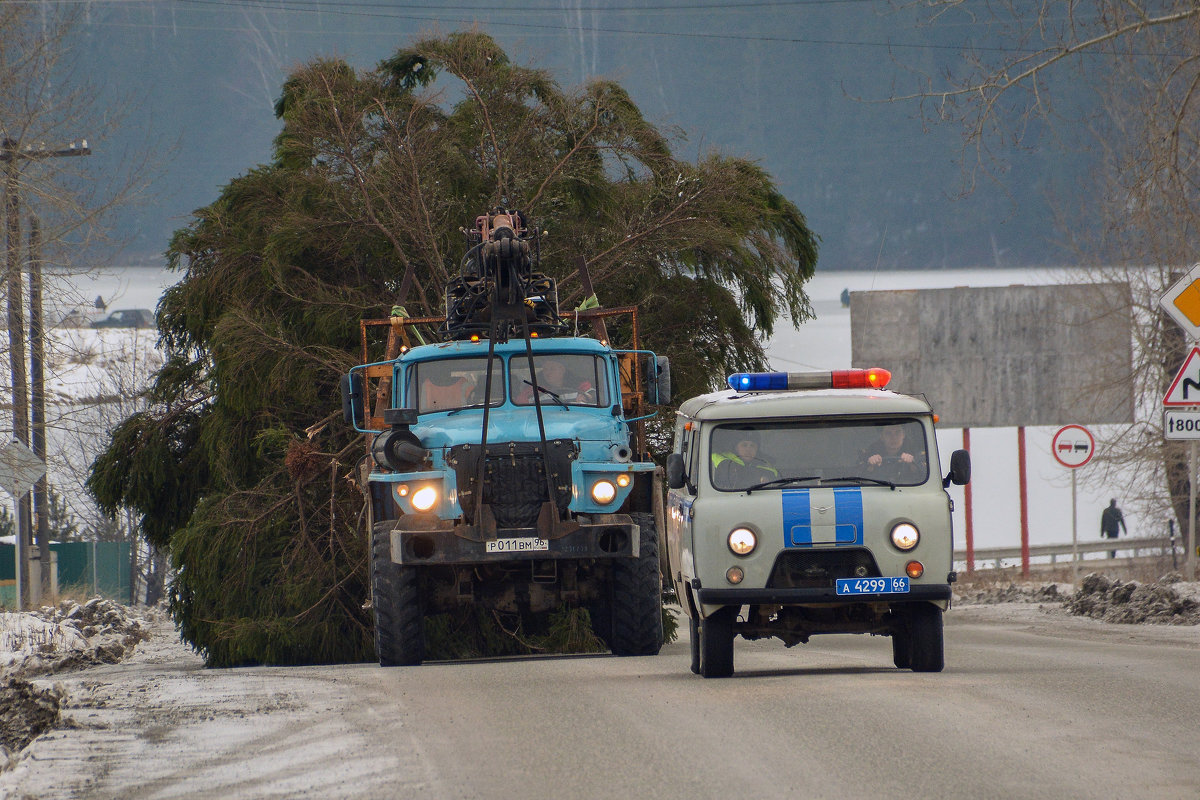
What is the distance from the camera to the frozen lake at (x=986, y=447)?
222ft

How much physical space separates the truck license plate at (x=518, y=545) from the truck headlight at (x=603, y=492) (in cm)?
67

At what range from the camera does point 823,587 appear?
11.4 m

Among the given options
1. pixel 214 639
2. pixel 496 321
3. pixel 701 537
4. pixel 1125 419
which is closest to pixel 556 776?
pixel 701 537

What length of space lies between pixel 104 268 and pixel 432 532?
15.0 m

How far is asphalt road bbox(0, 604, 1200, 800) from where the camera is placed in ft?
24.3

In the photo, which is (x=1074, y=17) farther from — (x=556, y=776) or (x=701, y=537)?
(x=556, y=776)

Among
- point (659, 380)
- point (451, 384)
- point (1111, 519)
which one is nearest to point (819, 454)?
point (659, 380)

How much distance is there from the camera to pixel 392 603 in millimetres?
14445

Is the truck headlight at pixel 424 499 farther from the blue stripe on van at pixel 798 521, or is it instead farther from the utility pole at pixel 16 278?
the utility pole at pixel 16 278

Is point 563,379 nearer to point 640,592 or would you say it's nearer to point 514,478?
point 514,478

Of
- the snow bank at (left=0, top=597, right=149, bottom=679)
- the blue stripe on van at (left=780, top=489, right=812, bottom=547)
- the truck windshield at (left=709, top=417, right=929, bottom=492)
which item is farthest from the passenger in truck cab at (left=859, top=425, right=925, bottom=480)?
the snow bank at (left=0, top=597, right=149, bottom=679)

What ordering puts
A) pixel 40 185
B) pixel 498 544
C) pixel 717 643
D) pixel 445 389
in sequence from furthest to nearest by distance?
pixel 40 185, pixel 445 389, pixel 498 544, pixel 717 643

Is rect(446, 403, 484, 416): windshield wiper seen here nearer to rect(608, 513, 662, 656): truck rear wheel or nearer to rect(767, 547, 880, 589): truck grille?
rect(608, 513, 662, 656): truck rear wheel

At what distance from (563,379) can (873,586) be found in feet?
16.4
